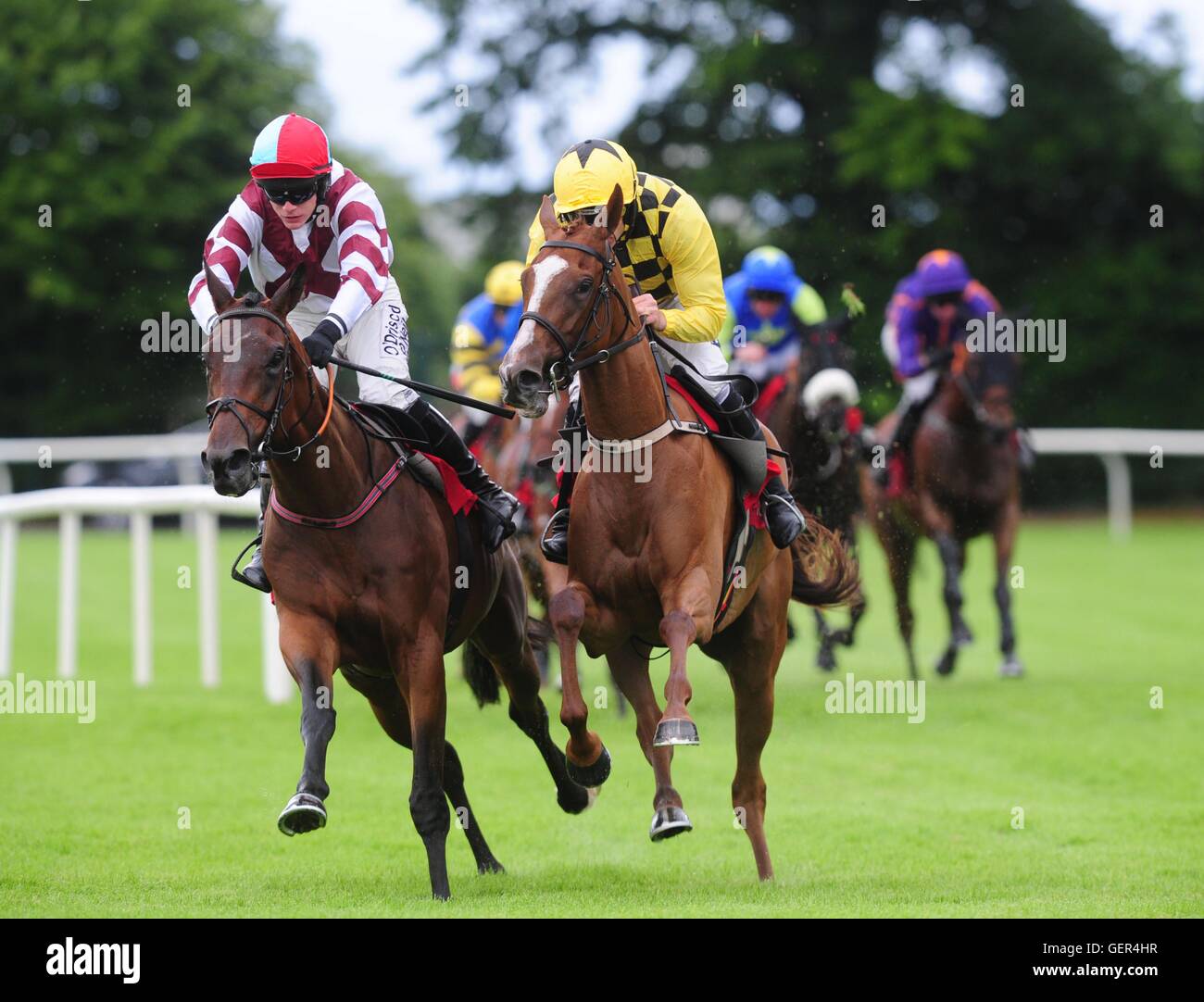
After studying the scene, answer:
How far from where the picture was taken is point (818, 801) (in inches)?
328

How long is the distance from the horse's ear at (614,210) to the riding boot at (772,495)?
0.89m

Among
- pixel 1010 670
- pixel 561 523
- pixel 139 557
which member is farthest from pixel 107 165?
pixel 561 523

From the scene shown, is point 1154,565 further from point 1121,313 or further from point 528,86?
point 528,86

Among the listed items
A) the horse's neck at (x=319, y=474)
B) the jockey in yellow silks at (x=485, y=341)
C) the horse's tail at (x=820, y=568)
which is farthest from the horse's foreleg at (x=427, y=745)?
the jockey in yellow silks at (x=485, y=341)

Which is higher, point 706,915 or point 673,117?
point 673,117

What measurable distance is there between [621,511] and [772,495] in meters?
0.92

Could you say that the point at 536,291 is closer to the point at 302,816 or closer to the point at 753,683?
the point at 302,816

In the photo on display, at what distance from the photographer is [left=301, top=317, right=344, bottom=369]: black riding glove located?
565cm

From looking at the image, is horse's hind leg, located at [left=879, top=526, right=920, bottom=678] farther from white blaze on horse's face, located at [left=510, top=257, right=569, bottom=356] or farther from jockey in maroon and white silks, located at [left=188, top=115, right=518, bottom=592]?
white blaze on horse's face, located at [left=510, top=257, right=569, bottom=356]

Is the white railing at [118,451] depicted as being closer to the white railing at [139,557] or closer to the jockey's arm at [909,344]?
the white railing at [139,557]

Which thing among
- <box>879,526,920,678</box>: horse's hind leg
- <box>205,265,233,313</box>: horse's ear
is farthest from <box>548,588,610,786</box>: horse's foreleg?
<box>879,526,920,678</box>: horse's hind leg
